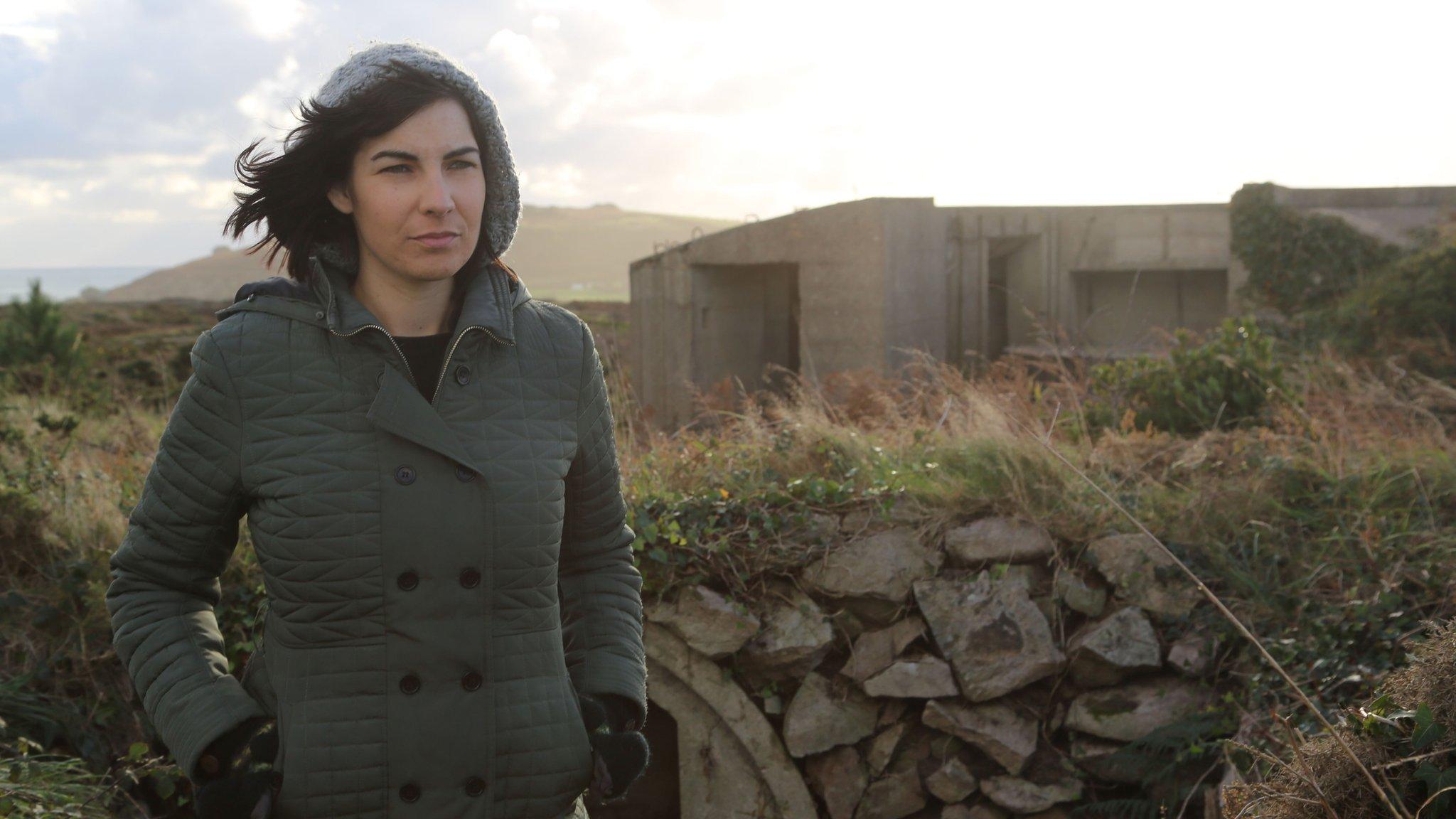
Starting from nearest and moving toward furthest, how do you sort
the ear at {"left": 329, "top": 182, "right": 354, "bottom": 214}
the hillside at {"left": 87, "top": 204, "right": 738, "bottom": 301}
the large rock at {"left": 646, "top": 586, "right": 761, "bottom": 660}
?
the ear at {"left": 329, "top": 182, "right": 354, "bottom": 214}, the large rock at {"left": 646, "top": 586, "right": 761, "bottom": 660}, the hillside at {"left": 87, "top": 204, "right": 738, "bottom": 301}

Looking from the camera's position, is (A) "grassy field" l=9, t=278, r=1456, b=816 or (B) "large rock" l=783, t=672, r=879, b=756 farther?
(B) "large rock" l=783, t=672, r=879, b=756

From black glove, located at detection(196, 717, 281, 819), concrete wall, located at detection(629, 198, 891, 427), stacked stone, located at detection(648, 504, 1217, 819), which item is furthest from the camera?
concrete wall, located at detection(629, 198, 891, 427)

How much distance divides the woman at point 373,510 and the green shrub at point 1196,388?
212 inches

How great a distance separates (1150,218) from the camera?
15.3 m

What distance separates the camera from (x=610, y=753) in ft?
6.97

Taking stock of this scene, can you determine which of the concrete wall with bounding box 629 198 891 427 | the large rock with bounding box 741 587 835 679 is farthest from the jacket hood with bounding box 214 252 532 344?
the concrete wall with bounding box 629 198 891 427

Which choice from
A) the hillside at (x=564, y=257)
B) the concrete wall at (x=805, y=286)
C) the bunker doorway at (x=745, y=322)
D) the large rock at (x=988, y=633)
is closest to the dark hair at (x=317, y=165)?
the large rock at (x=988, y=633)

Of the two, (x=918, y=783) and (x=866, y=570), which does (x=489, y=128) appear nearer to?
(x=866, y=570)

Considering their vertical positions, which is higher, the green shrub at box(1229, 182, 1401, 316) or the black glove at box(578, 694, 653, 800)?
the green shrub at box(1229, 182, 1401, 316)

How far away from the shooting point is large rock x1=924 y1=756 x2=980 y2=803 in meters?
4.80

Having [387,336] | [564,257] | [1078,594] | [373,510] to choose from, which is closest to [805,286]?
[1078,594]

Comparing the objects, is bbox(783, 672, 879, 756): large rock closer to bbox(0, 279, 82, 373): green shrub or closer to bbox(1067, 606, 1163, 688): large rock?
bbox(1067, 606, 1163, 688): large rock

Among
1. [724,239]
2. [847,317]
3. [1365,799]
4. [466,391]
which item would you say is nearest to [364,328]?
[466,391]

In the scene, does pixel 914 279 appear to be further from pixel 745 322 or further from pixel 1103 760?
pixel 1103 760
